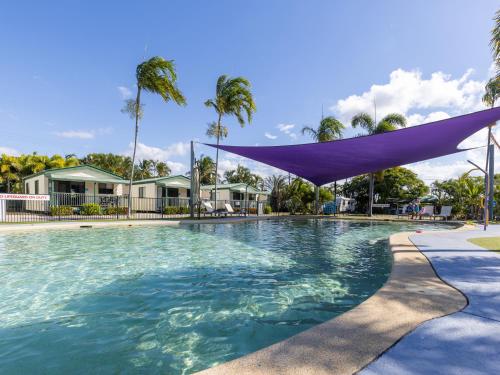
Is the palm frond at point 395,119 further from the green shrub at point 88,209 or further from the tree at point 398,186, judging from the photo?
the green shrub at point 88,209

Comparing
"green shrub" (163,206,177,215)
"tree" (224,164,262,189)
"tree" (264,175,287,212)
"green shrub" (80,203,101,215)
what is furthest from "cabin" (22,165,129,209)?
"tree" (224,164,262,189)

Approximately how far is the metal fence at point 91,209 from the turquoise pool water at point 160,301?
28.1ft

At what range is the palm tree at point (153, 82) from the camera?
1561cm

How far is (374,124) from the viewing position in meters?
22.3

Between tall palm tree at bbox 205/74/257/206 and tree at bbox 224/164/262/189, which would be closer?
tall palm tree at bbox 205/74/257/206

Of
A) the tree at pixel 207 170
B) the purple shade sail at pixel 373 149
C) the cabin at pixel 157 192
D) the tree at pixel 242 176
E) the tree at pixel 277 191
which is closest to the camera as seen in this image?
the purple shade sail at pixel 373 149

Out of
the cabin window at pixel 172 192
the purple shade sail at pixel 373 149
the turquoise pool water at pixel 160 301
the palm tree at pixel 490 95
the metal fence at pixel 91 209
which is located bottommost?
the turquoise pool water at pixel 160 301

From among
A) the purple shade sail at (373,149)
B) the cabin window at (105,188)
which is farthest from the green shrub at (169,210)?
the purple shade sail at (373,149)

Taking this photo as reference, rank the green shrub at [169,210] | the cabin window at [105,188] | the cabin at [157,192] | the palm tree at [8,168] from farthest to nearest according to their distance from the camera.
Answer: the palm tree at [8,168] < the cabin at [157,192] < the cabin window at [105,188] < the green shrub at [169,210]

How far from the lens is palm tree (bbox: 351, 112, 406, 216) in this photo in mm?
21078

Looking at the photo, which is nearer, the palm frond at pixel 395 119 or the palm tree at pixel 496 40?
the palm tree at pixel 496 40

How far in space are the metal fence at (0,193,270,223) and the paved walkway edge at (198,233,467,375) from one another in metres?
13.3

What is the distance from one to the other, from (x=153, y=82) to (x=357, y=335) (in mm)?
16917

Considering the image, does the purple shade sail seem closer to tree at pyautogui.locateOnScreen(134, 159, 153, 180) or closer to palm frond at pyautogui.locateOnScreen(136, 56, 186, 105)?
palm frond at pyautogui.locateOnScreen(136, 56, 186, 105)
